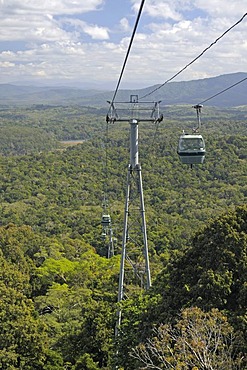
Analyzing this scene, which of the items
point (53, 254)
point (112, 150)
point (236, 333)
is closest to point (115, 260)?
point (53, 254)

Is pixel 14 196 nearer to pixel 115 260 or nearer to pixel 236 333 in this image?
pixel 115 260

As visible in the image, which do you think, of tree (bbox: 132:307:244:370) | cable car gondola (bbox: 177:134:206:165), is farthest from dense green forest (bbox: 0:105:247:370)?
cable car gondola (bbox: 177:134:206:165)

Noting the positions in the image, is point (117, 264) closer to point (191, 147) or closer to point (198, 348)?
point (191, 147)

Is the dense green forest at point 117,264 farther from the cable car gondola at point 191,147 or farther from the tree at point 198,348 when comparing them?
the cable car gondola at point 191,147

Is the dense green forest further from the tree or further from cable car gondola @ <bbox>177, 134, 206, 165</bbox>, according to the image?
cable car gondola @ <bbox>177, 134, 206, 165</bbox>

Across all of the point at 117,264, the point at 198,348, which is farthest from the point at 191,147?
the point at 117,264

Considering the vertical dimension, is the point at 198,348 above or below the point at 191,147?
below

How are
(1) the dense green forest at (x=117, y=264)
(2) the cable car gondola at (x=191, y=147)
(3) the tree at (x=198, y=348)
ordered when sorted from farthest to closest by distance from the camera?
(1) the dense green forest at (x=117, y=264) → (2) the cable car gondola at (x=191, y=147) → (3) the tree at (x=198, y=348)

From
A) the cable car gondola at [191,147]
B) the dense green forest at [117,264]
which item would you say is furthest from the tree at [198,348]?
the cable car gondola at [191,147]
